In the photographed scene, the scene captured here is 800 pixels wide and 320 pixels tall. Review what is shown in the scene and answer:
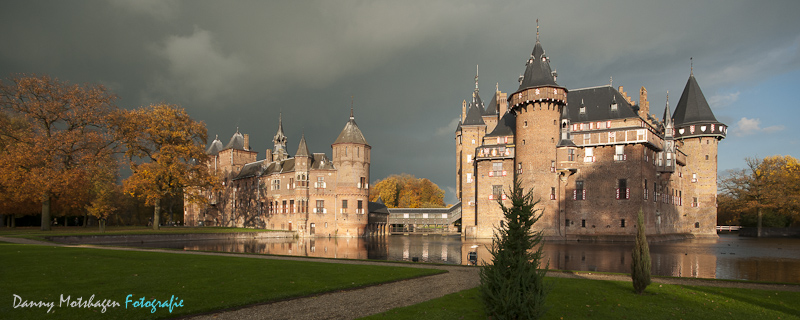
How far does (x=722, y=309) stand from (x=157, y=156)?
154 feet

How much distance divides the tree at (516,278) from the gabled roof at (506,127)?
1856 inches

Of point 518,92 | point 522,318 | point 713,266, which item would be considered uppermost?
point 518,92

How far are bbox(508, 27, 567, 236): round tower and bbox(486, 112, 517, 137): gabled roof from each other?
5.71 m

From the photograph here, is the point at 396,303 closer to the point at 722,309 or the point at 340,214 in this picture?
the point at 722,309

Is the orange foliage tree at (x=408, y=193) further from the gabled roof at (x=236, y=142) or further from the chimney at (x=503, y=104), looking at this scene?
the chimney at (x=503, y=104)

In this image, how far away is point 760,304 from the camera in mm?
11469

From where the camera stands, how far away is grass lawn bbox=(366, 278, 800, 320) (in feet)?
32.5

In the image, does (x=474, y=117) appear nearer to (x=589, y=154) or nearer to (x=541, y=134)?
(x=541, y=134)

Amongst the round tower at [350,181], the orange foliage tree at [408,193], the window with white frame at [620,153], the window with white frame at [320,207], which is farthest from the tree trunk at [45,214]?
the orange foliage tree at [408,193]

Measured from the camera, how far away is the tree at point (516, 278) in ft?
24.7

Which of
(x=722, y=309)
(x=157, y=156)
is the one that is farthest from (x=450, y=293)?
(x=157, y=156)

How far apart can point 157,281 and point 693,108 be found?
6499 centimetres

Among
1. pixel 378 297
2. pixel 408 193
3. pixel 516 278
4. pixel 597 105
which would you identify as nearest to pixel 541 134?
pixel 597 105

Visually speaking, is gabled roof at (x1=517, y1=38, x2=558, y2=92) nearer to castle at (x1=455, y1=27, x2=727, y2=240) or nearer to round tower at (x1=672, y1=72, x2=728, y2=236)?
castle at (x1=455, y1=27, x2=727, y2=240)
